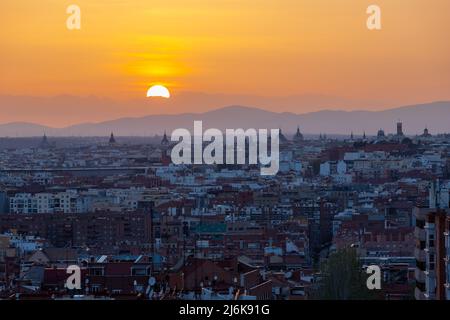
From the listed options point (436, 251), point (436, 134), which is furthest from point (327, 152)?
point (436, 251)

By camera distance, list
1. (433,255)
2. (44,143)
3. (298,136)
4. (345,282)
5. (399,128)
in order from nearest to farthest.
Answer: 1. (433,255)
2. (345,282)
3. (399,128)
4. (298,136)
5. (44,143)

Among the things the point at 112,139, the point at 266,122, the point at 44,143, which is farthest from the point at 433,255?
the point at 44,143

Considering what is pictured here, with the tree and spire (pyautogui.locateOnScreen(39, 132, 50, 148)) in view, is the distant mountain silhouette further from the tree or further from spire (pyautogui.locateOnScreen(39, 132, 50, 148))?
the tree

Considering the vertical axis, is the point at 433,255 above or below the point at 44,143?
below

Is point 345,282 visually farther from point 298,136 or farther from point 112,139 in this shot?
point 112,139

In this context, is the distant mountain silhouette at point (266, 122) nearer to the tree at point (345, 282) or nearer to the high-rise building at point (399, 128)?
the high-rise building at point (399, 128)

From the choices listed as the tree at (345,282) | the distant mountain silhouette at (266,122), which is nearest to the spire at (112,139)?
the distant mountain silhouette at (266,122)
